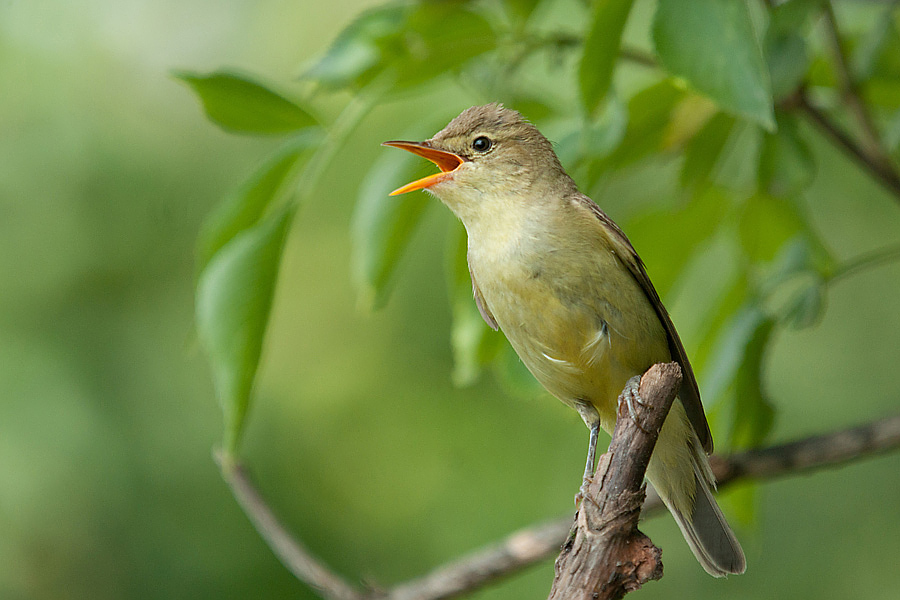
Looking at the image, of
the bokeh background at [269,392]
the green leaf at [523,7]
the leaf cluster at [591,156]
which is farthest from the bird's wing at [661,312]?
the bokeh background at [269,392]

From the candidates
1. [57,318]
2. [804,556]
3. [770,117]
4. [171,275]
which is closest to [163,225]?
[171,275]

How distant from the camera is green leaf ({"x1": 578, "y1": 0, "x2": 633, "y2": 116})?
2.24 m

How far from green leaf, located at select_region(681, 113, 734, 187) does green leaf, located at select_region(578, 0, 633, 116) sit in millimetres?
594

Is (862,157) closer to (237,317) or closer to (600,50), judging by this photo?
(600,50)

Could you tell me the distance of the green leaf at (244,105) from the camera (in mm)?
2604

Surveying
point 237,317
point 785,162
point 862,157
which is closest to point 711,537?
point 785,162

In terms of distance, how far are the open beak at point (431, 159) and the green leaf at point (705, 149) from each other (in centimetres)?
66

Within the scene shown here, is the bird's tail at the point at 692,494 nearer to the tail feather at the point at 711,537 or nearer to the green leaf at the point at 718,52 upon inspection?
the tail feather at the point at 711,537

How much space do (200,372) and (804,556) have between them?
4090mm

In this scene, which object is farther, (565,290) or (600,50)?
(565,290)

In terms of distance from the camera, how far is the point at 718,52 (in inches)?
81.6

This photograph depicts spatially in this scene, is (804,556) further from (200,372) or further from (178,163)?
(178,163)

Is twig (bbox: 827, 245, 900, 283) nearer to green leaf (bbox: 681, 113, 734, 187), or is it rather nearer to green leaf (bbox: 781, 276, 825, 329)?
green leaf (bbox: 781, 276, 825, 329)

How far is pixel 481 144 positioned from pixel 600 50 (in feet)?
1.92
